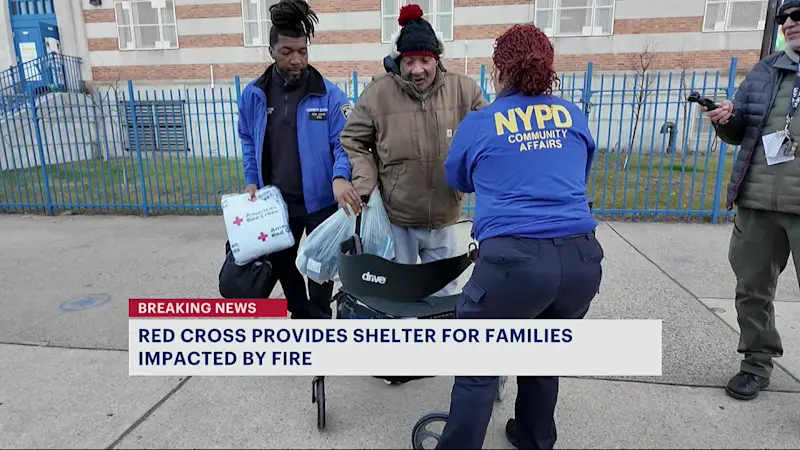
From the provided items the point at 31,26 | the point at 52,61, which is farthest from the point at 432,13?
the point at 31,26

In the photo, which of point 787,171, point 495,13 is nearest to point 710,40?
point 495,13

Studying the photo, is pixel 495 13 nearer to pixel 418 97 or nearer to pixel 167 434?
pixel 418 97

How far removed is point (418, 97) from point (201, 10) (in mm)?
13184

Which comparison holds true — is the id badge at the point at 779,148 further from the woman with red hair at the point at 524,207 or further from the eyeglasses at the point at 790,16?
the woman with red hair at the point at 524,207

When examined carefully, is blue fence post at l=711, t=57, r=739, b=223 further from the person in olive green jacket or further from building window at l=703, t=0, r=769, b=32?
building window at l=703, t=0, r=769, b=32

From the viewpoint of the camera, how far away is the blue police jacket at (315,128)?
2854mm

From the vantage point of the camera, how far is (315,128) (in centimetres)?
286

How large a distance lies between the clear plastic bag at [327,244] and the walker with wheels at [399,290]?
156 millimetres

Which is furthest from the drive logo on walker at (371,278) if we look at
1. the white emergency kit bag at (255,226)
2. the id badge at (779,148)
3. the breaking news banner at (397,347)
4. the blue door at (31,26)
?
the blue door at (31,26)

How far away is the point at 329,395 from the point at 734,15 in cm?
1349

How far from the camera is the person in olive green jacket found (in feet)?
8.06

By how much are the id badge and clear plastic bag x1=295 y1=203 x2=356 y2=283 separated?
6.87 feet

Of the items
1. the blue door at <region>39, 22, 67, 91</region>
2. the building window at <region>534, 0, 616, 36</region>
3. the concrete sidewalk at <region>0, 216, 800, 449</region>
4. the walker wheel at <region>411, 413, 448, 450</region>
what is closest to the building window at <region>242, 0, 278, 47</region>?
the blue door at <region>39, 22, 67, 91</region>

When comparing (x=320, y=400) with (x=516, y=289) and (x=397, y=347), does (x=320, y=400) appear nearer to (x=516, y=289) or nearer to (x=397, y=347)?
(x=397, y=347)
